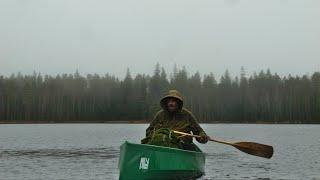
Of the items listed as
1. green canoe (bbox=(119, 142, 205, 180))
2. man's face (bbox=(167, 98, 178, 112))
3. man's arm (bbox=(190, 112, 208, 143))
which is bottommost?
green canoe (bbox=(119, 142, 205, 180))

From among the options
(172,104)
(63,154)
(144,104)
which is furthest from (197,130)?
(144,104)

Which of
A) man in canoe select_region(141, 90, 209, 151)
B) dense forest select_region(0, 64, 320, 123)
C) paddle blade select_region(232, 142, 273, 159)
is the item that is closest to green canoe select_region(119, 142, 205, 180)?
man in canoe select_region(141, 90, 209, 151)

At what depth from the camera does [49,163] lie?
35.2m

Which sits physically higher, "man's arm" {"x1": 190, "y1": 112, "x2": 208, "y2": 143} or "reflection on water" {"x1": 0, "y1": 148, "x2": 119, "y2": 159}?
"man's arm" {"x1": 190, "y1": 112, "x2": 208, "y2": 143}

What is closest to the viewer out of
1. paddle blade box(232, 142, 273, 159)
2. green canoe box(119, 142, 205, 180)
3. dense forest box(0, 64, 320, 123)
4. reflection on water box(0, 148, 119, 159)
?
green canoe box(119, 142, 205, 180)

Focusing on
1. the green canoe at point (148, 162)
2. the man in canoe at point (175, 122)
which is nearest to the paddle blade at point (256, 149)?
the man in canoe at point (175, 122)

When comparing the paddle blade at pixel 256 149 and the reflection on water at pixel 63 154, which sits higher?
the paddle blade at pixel 256 149

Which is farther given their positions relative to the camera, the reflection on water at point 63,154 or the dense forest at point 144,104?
the dense forest at point 144,104

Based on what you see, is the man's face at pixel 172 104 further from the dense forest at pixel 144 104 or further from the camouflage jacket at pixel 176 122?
the dense forest at pixel 144 104

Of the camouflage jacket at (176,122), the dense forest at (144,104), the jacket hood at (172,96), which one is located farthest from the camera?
the dense forest at (144,104)

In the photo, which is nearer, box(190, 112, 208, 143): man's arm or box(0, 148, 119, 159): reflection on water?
box(190, 112, 208, 143): man's arm

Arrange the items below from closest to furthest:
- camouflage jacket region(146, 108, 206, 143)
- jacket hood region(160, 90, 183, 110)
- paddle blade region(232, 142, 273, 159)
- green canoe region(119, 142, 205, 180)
Result: green canoe region(119, 142, 205, 180)
jacket hood region(160, 90, 183, 110)
camouflage jacket region(146, 108, 206, 143)
paddle blade region(232, 142, 273, 159)

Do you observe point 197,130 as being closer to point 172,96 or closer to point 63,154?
point 172,96

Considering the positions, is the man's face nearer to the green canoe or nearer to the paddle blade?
the green canoe
